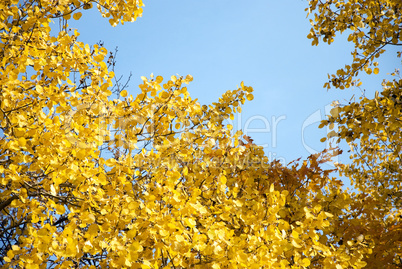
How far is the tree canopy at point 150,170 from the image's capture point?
2.37 metres

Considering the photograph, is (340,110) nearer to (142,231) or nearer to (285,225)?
(285,225)

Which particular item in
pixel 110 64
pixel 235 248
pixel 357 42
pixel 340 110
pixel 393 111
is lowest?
pixel 235 248

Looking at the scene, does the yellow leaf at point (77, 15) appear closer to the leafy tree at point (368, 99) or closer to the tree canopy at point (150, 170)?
the tree canopy at point (150, 170)

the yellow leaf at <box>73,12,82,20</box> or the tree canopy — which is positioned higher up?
the yellow leaf at <box>73,12,82,20</box>

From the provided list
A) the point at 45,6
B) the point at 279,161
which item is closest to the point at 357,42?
the point at 279,161

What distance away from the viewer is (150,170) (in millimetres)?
3287

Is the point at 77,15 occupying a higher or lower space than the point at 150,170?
higher

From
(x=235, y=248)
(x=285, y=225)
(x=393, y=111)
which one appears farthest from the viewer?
(x=393, y=111)

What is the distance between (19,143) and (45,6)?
142cm

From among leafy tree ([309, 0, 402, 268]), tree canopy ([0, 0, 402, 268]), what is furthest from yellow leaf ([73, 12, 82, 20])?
leafy tree ([309, 0, 402, 268])

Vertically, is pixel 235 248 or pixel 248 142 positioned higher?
pixel 248 142

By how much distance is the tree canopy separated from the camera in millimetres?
2371

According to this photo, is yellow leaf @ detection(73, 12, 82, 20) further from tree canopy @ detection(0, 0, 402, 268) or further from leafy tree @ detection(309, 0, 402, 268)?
leafy tree @ detection(309, 0, 402, 268)

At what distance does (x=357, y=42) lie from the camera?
14.9ft
